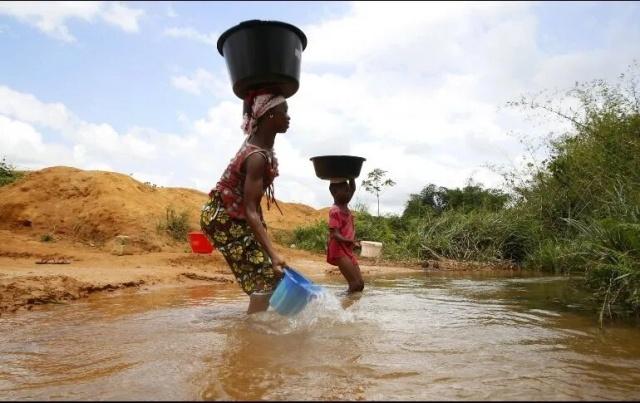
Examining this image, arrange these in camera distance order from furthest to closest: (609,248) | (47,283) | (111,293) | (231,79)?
(111,293), (47,283), (609,248), (231,79)

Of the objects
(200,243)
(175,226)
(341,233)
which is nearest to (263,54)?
(341,233)

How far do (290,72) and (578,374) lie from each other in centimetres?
227

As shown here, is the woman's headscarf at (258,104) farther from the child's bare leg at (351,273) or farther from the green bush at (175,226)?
the green bush at (175,226)

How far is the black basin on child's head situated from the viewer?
17.0 feet

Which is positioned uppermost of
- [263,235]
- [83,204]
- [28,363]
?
[83,204]

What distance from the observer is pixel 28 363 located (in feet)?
8.05

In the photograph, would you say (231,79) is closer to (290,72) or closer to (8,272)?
(290,72)

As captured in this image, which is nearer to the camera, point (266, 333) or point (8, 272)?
point (266, 333)

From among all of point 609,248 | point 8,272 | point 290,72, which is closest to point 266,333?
point 290,72

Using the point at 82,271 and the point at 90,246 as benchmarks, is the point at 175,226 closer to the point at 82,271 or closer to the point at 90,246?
the point at 90,246

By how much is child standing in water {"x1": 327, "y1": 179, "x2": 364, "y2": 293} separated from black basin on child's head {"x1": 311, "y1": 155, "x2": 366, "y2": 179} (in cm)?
14

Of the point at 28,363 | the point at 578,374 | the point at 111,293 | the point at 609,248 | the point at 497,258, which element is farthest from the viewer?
the point at 497,258

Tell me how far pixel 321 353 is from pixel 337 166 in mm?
3045

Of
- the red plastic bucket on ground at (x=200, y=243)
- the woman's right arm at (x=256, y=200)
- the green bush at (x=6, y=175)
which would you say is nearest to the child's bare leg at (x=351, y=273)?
the woman's right arm at (x=256, y=200)
